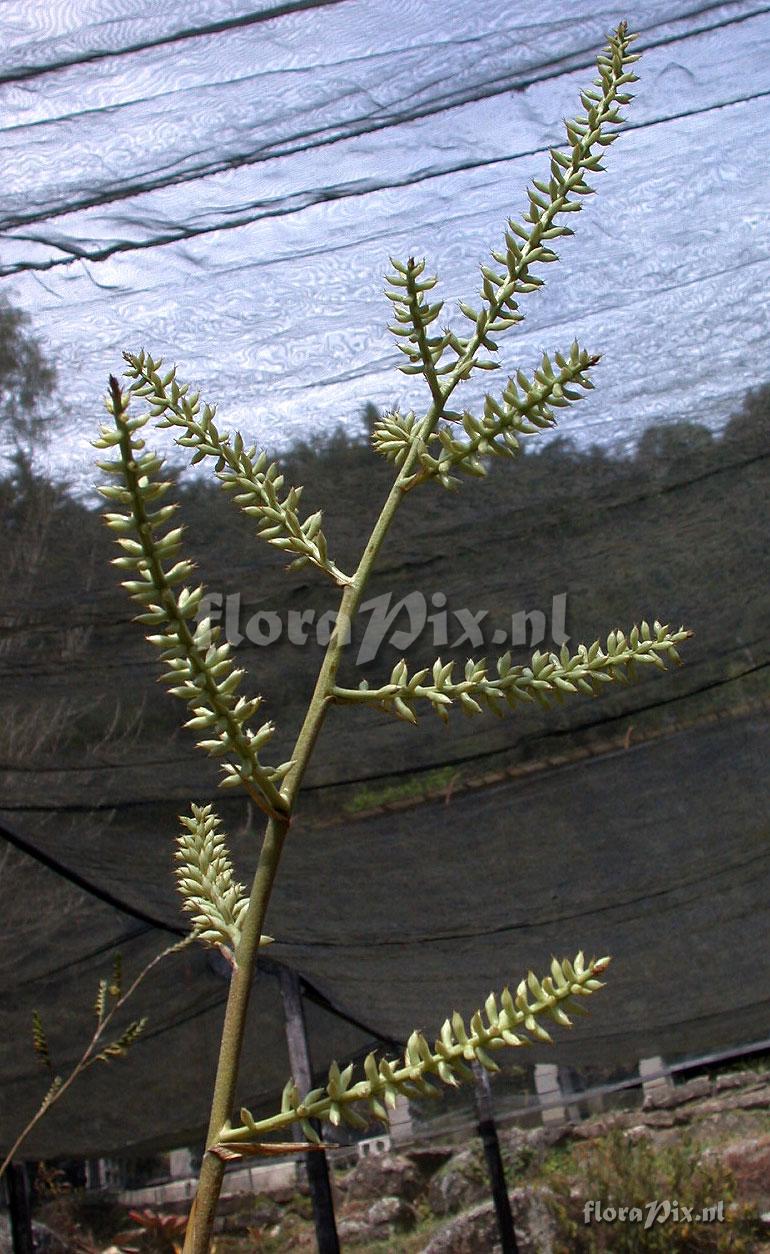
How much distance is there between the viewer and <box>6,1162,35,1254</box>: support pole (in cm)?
429

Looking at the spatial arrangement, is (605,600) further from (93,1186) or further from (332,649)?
(93,1186)

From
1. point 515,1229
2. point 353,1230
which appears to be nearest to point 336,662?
point 515,1229

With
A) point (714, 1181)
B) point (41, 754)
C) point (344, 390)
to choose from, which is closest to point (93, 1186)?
point (714, 1181)

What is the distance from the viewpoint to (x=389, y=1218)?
26.1 feet

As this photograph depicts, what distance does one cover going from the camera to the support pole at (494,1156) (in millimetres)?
4414

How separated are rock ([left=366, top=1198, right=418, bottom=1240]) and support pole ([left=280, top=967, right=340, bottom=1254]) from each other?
5.18 meters

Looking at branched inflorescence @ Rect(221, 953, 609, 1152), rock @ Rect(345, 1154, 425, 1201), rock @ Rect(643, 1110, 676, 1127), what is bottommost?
rock @ Rect(345, 1154, 425, 1201)

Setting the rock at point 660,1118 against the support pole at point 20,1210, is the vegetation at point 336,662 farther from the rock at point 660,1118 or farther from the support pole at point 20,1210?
the rock at point 660,1118

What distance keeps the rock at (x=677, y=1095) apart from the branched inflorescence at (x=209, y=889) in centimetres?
840

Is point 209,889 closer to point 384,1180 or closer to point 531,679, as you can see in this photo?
A: point 531,679

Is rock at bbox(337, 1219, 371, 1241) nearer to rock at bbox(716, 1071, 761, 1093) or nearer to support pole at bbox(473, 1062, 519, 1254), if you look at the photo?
rock at bbox(716, 1071, 761, 1093)

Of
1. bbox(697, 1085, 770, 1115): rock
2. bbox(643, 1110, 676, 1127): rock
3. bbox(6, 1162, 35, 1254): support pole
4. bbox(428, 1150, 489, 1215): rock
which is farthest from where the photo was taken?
bbox(428, 1150, 489, 1215): rock

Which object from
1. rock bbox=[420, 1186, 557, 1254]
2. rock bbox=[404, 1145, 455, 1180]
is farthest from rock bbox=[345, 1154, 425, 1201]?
rock bbox=[420, 1186, 557, 1254]

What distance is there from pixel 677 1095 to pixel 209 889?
8488mm
